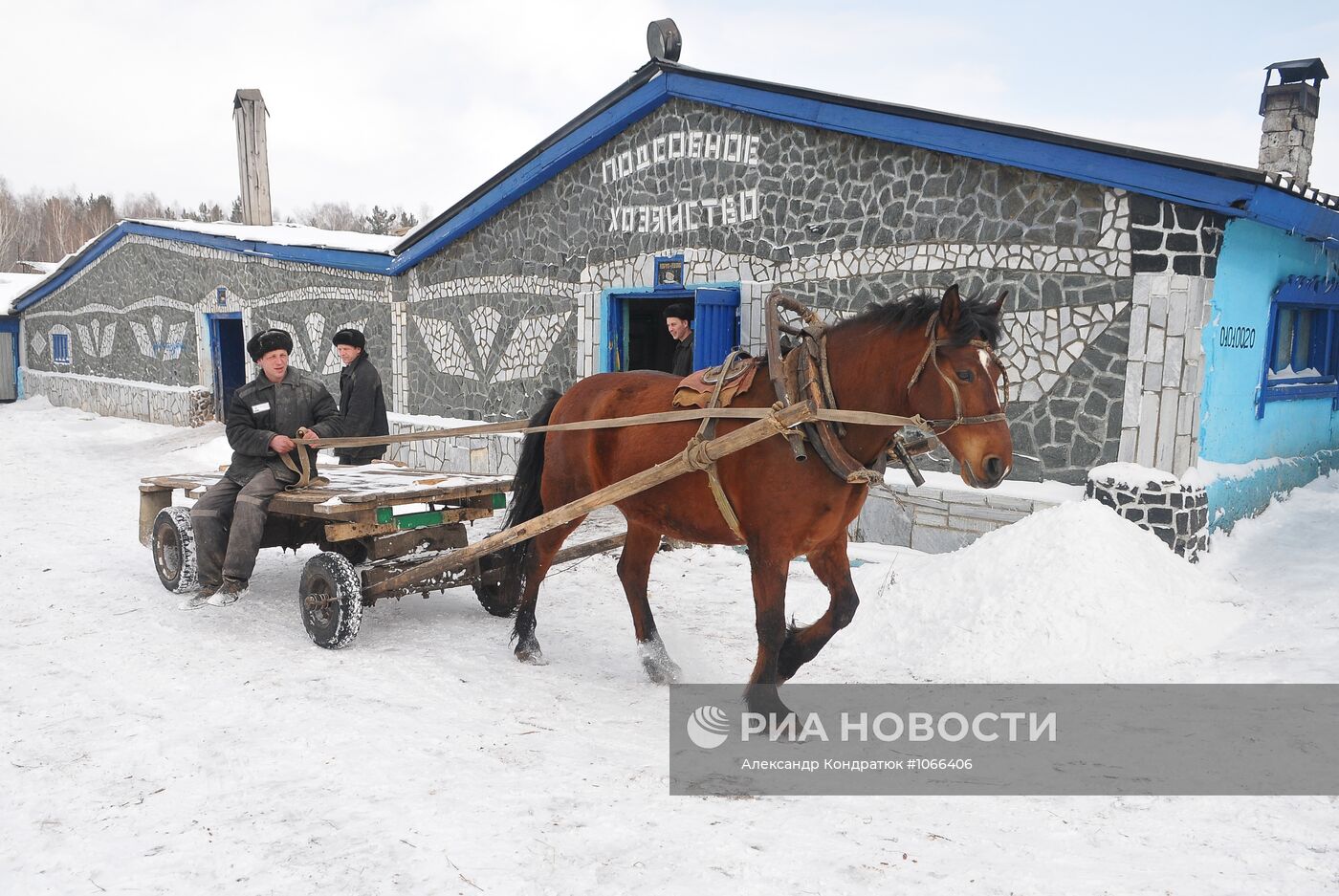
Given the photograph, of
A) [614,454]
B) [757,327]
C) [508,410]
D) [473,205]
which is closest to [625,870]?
[614,454]

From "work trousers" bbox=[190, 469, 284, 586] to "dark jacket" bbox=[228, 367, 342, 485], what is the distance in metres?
0.10

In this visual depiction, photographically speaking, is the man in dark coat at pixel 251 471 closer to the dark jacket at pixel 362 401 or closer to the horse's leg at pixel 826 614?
the dark jacket at pixel 362 401

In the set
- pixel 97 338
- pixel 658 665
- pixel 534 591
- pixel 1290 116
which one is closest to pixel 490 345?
pixel 534 591

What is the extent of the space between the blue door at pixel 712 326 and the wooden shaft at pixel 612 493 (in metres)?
3.95

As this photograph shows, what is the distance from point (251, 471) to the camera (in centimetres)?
575

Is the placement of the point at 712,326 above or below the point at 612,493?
above

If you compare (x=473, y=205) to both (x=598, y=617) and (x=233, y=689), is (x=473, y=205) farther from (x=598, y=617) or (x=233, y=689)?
(x=233, y=689)

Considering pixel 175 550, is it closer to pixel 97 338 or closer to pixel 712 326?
pixel 712 326

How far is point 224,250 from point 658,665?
15.5 metres

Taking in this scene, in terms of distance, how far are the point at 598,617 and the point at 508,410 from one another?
6.05 m

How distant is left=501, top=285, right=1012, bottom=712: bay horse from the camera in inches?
140

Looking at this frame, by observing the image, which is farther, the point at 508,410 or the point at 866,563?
the point at 508,410

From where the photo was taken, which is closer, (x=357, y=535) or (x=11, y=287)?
(x=357, y=535)

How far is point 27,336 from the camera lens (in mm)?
24219
